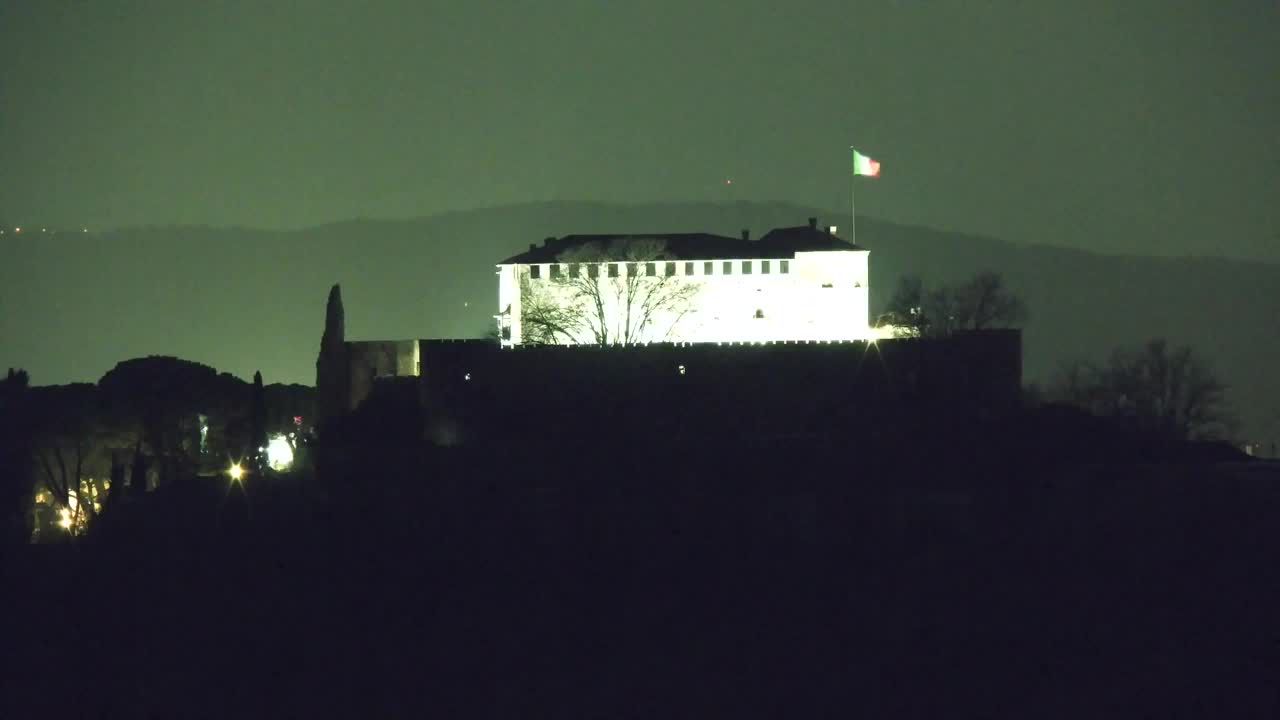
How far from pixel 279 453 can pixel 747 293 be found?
1537 cm

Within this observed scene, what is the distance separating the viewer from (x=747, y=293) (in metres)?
62.6

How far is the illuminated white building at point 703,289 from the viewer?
60.8 m

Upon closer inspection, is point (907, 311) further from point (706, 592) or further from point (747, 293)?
point (706, 592)

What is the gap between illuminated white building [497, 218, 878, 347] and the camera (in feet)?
199

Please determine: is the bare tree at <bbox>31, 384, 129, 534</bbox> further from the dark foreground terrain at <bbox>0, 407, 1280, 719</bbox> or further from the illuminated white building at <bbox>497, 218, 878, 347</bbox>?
the illuminated white building at <bbox>497, 218, 878, 347</bbox>

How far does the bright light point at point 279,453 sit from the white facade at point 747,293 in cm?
747

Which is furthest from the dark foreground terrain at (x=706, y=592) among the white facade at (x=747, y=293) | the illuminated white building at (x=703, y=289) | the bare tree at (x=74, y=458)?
the white facade at (x=747, y=293)

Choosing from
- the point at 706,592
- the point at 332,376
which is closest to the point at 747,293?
the point at 332,376

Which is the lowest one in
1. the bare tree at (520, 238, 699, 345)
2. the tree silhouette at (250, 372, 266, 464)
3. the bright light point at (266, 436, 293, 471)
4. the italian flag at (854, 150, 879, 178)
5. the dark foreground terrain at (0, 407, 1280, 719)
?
the dark foreground terrain at (0, 407, 1280, 719)

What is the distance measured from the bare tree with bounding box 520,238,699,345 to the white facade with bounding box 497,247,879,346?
7 centimetres

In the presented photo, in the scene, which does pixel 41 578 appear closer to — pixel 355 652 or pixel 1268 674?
pixel 355 652

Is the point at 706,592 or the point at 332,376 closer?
the point at 706,592

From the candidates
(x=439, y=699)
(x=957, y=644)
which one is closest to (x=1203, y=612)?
(x=957, y=644)

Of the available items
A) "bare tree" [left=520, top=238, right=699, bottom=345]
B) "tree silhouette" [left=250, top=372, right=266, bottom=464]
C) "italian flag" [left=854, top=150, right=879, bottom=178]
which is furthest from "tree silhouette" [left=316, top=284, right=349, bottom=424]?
"italian flag" [left=854, top=150, right=879, bottom=178]
